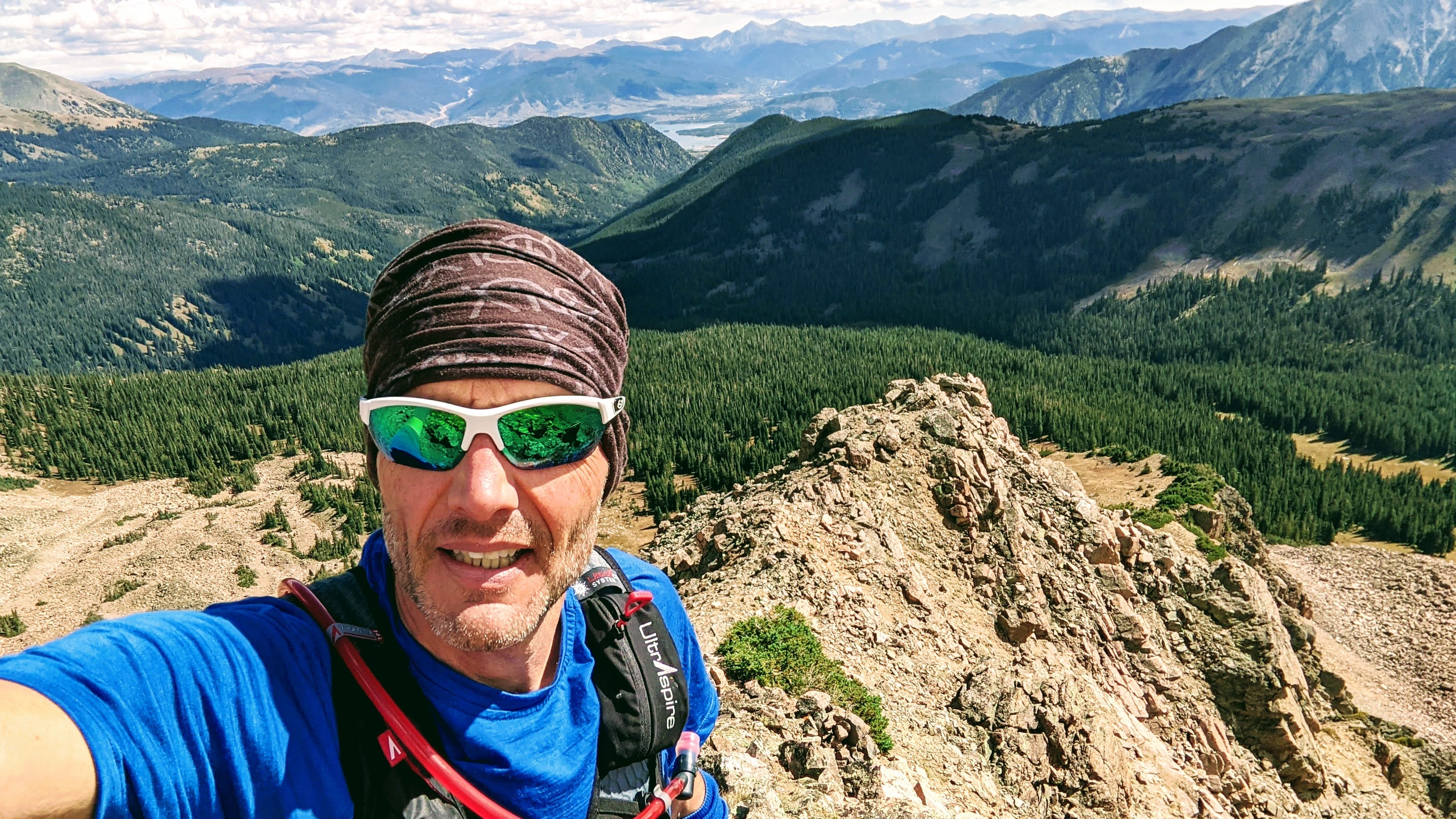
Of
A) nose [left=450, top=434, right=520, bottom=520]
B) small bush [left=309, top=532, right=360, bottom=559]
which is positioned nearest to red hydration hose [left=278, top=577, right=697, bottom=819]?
nose [left=450, top=434, right=520, bottom=520]

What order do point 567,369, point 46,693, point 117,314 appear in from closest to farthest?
point 46,693 → point 567,369 → point 117,314

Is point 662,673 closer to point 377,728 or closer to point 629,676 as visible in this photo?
point 629,676

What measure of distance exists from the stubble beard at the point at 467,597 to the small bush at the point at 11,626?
35.5 metres

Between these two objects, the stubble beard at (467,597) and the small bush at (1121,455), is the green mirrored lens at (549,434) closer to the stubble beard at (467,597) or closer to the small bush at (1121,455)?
the stubble beard at (467,597)

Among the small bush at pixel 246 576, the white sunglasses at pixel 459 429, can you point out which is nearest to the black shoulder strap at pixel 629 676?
the white sunglasses at pixel 459 429

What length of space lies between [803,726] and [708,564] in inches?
183

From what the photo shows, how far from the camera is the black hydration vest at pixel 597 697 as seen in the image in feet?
7.75

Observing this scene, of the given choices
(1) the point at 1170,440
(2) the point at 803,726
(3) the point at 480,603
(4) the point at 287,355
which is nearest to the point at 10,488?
(2) the point at 803,726

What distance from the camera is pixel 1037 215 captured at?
12550 centimetres

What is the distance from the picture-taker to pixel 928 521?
46.6 ft

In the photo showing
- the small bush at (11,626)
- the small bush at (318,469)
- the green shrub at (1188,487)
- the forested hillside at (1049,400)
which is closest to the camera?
the green shrub at (1188,487)

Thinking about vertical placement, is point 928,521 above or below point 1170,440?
above

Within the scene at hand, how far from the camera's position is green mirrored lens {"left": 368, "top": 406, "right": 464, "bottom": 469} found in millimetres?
2639

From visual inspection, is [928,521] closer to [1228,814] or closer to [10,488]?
[1228,814]
